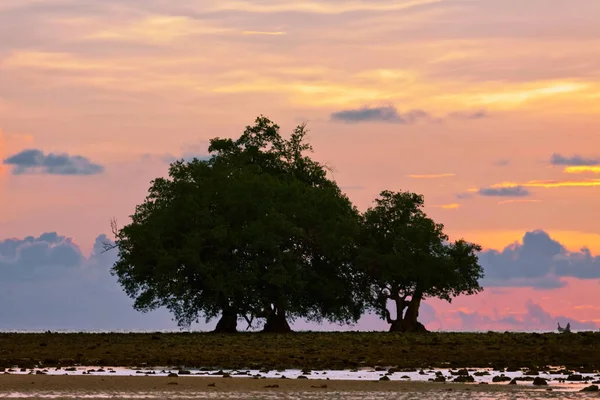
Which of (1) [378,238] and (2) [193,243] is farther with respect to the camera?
(1) [378,238]

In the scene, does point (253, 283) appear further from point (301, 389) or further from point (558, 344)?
point (301, 389)

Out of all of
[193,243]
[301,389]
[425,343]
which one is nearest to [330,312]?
[193,243]

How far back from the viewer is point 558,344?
57531 millimetres

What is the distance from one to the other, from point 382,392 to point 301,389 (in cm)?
258

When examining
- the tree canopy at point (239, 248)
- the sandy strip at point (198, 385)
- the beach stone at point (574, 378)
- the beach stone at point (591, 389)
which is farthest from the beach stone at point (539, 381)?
the tree canopy at point (239, 248)

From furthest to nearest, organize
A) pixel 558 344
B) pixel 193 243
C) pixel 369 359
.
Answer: pixel 193 243 → pixel 558 344 → pixel 369 359

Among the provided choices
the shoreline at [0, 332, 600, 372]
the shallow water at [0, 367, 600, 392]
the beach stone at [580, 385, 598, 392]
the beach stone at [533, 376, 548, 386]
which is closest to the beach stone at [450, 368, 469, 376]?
the shallow water at [0, 367, 600, 392]

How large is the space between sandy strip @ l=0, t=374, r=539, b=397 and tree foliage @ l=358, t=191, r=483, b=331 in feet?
160

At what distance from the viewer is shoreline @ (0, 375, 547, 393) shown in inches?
1415

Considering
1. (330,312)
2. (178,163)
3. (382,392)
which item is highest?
(178,163)

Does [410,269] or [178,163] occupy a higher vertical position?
[178,163]

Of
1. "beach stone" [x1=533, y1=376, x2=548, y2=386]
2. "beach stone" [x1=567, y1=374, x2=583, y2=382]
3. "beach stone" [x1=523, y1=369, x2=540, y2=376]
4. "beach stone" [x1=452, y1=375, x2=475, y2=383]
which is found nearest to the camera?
"beach stone" [x1=533, y1=376, x2=548, y2=386]

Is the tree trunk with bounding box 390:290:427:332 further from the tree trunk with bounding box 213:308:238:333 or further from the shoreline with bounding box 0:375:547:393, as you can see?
the shoreline with bounding box 0:375:547:393

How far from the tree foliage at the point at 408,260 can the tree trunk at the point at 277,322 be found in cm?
747
